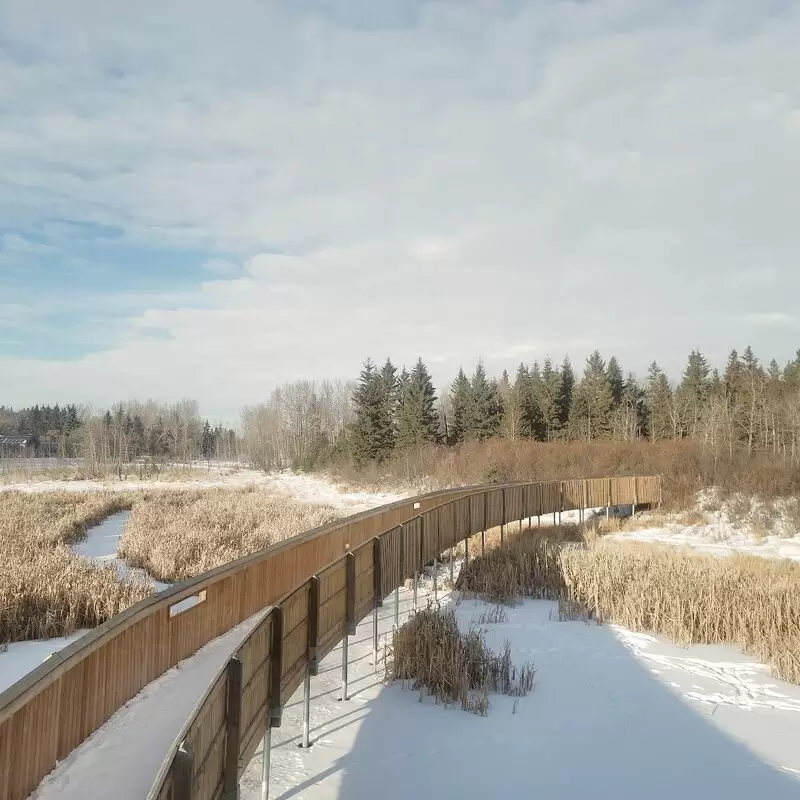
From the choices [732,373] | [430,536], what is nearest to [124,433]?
[732,373]

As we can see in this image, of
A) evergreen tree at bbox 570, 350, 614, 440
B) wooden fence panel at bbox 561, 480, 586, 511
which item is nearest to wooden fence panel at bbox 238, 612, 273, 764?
wooden fence panel at bbox 561, 480, 586, 511

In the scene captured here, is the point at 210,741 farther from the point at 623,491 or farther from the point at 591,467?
the point at 591,467

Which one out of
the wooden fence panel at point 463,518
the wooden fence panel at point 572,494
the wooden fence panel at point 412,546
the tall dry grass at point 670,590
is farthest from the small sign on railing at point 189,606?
the wooden fence panel at point 572,494

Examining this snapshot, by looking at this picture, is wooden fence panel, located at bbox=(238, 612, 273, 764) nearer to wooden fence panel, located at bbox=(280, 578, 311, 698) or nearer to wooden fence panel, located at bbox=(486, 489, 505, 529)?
wooden fence panel, located at bbox=(280, 578, 311, 698)

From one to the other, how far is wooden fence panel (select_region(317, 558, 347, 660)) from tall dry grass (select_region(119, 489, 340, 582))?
4.26 metres

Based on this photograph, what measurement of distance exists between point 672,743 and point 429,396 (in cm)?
4281

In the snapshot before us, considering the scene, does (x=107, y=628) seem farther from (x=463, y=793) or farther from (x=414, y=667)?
(x=414, y=667)

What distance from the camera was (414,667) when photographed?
5598 mm

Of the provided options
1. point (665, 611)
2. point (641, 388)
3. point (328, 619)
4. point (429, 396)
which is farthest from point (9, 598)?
point (641, 388)

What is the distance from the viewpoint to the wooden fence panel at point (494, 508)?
13234mm

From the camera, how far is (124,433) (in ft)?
241

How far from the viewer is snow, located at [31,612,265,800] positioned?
2953 mm

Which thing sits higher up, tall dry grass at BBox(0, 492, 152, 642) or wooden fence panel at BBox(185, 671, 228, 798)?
wooden fence panel at BBox(185, 671, 228, 798)

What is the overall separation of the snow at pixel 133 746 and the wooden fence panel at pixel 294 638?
15.0 inches
